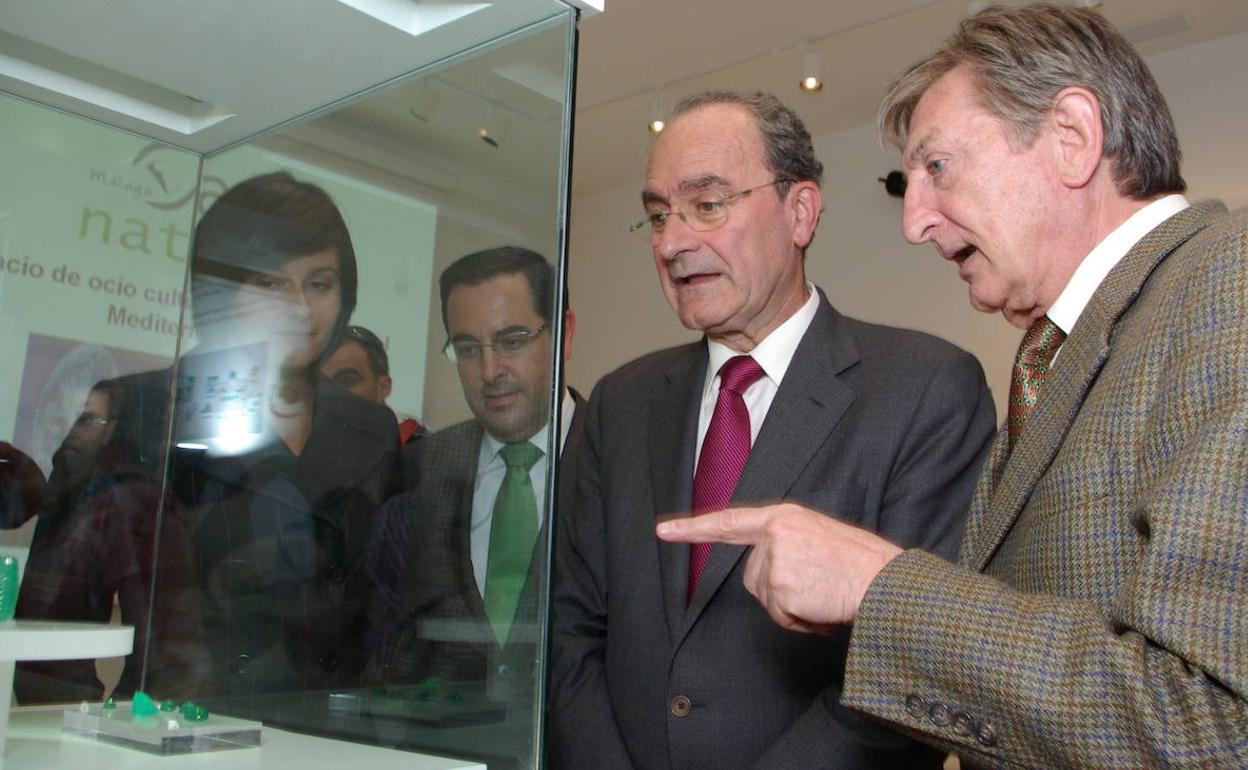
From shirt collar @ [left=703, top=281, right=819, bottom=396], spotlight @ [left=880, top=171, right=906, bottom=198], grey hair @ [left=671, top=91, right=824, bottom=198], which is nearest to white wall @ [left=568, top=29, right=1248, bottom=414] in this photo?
spotlight @ [left=880, top=171, right=906, bottom=198]

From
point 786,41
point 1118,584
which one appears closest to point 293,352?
point 1118,584

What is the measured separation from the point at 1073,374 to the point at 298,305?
0.89m

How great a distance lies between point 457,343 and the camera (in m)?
1.16

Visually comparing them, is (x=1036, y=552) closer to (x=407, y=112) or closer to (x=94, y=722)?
(x=407, y=112)

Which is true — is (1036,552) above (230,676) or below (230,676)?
above

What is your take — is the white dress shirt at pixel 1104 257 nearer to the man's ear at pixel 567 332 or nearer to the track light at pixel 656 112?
the man's ear at pixel 567 332

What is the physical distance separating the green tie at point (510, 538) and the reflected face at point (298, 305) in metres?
0.33

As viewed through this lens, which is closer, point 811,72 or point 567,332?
point 567,332

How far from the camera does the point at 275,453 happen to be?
1.28 metres

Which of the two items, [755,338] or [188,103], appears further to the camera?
[755,338]

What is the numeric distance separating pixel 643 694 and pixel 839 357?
58cm

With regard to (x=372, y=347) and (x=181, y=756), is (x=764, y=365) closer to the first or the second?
(x=372, y=347)

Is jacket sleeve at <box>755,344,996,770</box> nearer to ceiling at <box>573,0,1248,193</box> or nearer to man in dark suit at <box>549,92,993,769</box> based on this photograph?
man in dark suit at <box>549,92,993,769</box>

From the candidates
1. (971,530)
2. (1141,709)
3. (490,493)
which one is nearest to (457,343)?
(490,493)
